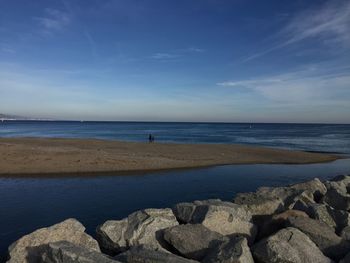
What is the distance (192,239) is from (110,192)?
42.0ft

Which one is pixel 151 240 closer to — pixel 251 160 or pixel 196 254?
pixel 196 254

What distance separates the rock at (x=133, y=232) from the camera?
11977 millimetres

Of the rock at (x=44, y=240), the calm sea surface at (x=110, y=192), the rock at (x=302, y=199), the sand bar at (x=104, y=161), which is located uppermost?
the rock at (x=302, y=199)

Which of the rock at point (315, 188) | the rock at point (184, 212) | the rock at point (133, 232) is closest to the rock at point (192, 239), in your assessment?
the rock at point (133, 232)

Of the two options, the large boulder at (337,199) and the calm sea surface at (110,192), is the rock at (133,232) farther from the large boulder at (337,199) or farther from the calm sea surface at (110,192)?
the large boulder at (337,199)

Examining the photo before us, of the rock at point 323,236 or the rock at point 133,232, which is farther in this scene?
the rock at point 133,232

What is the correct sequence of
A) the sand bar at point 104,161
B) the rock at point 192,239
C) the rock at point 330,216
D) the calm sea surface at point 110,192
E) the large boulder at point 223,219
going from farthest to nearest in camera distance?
the sand bar at point 104,161 < the calm sea surface at point 110,192 < the rock at point 330,216 < the large boulder at point 223,219 < the rock at point 192,239

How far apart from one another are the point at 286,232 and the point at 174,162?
24.9 m

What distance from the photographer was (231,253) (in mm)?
10000

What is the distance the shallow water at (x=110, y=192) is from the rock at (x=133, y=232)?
3.57 m

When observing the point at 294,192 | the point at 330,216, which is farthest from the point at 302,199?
the point at 330,216

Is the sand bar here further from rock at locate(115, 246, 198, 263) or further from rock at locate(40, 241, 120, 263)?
rock at locate(115, 246, 198, 263)

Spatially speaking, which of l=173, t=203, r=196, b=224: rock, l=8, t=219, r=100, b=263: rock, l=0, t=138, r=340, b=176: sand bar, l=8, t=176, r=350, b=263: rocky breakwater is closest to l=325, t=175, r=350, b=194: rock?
l=8, t=176, r=350, b=263: rocky breakwater

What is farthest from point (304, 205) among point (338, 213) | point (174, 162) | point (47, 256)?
point (174, 162)
